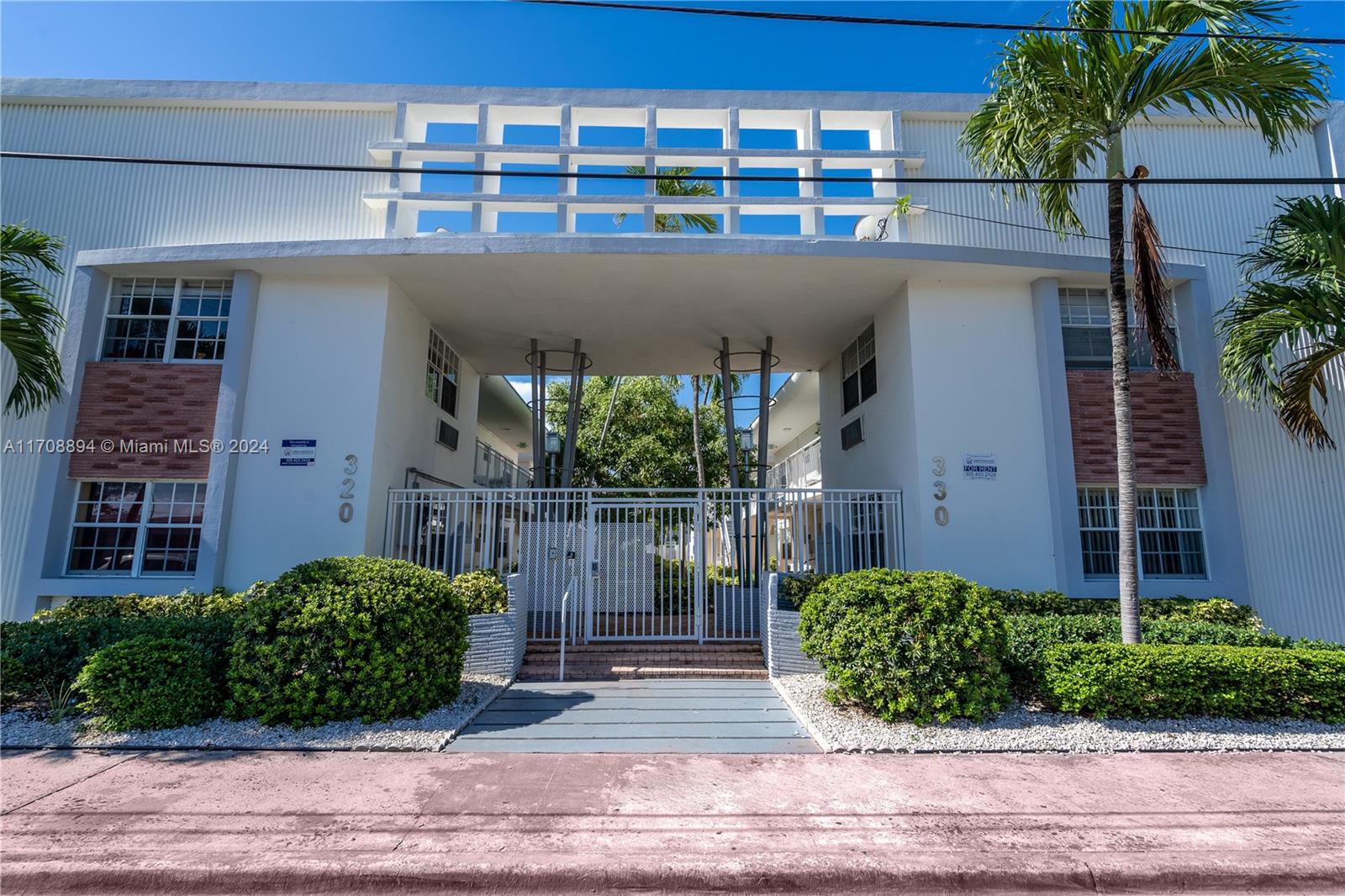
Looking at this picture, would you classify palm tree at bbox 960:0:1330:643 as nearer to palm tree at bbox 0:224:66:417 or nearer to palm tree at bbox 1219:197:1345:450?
palm tree at bbox 1219:197:1345:450

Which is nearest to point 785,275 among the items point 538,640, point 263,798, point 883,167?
point 883,167

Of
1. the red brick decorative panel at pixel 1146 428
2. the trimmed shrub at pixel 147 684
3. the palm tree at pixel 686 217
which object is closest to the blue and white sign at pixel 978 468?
the red brick decorative panel at pixel 1146 428

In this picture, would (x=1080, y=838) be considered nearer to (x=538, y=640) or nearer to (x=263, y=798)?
(x=263, y=798)

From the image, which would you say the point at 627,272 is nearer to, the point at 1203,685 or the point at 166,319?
the point at 166,319

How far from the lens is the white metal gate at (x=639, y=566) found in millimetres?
9844

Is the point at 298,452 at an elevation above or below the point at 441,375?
below

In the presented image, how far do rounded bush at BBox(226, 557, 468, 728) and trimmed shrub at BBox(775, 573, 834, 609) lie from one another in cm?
467

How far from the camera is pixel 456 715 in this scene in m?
6.86

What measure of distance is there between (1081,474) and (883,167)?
5.60 metres

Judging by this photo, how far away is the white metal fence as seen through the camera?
9.91 meters

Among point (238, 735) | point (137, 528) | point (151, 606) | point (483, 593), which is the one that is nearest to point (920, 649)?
point (483, 593)

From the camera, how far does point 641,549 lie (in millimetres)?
10391

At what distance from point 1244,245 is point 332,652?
14.2 meters

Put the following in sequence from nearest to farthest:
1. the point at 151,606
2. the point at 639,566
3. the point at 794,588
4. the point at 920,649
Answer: the point at 920,649, the point at 151,606, the point at 794,588, the point at 639,566
